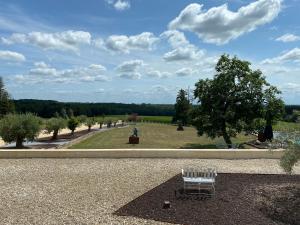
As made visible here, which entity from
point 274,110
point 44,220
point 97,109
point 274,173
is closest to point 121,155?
point 274,173

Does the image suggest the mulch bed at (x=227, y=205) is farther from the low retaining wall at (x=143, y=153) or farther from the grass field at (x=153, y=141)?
the grass field at (x=153, y=141)

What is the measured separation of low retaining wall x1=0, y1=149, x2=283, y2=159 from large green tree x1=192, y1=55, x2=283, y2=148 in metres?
13.0

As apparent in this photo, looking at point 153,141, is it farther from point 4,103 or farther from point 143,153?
point 4,103

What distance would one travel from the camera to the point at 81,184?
11125 millimetres

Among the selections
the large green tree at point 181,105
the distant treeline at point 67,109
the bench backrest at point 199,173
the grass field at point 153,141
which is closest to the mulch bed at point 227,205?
the bench backrest at point 199,173

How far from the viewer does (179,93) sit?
266ft

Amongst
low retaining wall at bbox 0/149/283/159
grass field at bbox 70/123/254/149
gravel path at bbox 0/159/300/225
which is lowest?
grass field at bbox 70/123/254/149

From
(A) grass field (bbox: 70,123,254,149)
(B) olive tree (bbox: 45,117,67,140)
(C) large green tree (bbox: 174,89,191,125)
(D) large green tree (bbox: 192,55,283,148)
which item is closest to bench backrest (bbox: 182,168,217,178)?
(A) grass field (bbox: 70,123,254,149)

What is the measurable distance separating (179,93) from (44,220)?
242 ft

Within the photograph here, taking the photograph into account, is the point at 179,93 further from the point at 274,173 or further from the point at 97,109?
the point at 274,173

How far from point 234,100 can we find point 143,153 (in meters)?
15.3

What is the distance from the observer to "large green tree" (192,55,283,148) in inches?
1134

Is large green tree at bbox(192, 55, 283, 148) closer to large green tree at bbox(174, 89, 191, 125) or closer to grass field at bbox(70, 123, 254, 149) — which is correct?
grass field at bbox(70, 123, 254, 149)

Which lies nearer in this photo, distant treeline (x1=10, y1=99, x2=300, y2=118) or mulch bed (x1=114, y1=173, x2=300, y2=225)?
mulch bed (x1=114, y1=173, x2=300, y2=225)
